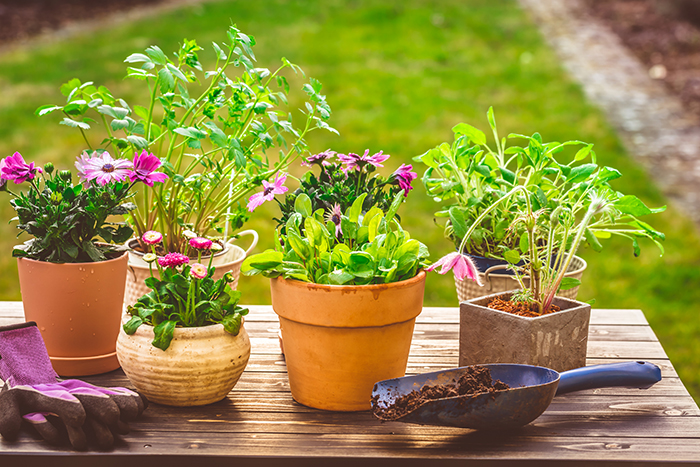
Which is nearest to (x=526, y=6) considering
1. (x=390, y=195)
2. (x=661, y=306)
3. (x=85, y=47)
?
(x=85, y=47)

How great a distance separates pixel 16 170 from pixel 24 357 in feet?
1.01

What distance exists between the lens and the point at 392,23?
277 inches

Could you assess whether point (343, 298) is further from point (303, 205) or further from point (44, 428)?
point (44, 428)

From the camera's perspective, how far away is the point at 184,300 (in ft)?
3.45

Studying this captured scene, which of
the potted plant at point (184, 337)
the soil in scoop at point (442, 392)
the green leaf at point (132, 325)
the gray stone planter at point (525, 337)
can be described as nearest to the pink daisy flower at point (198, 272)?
the potted plant at point (184, 337)

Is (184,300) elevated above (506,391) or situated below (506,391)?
above

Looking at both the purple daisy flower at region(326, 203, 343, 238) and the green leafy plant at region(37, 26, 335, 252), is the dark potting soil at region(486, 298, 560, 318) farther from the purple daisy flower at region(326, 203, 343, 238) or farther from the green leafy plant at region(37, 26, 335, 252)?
the green leafy plant at region(37, 26, 335, 252)

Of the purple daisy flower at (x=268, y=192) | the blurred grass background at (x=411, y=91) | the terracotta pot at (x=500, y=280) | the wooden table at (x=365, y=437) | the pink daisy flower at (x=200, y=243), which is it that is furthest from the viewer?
the blurred grass background at (x=411, y=91)

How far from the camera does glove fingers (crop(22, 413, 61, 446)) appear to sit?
0.94m

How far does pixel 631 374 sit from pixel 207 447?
68 centimetres

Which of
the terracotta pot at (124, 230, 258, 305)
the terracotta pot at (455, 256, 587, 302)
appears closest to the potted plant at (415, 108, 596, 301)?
the terracotta pot at (455, 256, 587, 302)

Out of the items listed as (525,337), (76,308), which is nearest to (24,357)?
(76,308)

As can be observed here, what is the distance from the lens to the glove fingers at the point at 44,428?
94 cm

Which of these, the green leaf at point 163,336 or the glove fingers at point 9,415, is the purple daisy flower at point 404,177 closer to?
the green leaf at point 163,336
